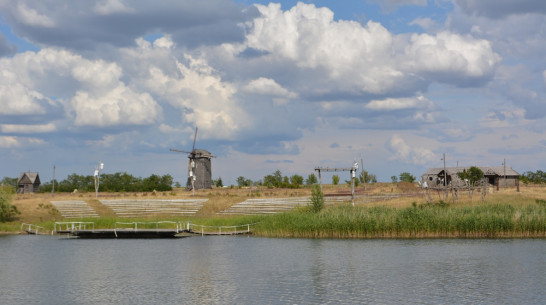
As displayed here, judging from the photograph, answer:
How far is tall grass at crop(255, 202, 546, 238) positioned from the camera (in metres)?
63.3

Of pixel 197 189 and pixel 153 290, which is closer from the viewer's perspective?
pixel 153 290

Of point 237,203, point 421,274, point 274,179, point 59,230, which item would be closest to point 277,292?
point 421,274

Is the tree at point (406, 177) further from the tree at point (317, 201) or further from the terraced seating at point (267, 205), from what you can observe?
the tree at point (317, 201)

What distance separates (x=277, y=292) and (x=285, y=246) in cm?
2454

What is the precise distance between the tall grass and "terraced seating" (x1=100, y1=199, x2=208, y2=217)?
3813 centimetres

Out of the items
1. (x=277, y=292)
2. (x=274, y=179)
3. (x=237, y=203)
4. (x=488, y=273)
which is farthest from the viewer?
(x=274, y=179)

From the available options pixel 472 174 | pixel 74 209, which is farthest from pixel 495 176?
pixel 74 209

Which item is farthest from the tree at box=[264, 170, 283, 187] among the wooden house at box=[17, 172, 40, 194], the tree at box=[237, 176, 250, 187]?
the wooden house at box=[17, 172, 40, 194]

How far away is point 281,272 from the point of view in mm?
46438

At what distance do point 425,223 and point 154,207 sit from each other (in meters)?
58.4

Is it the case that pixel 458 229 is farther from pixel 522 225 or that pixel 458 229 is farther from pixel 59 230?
pixel 59 230

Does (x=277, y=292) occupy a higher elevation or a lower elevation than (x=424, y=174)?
lower

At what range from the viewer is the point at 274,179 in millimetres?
181000

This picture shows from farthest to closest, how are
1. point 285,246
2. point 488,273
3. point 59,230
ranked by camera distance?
point 59,230, point 285,246, point 488,273
